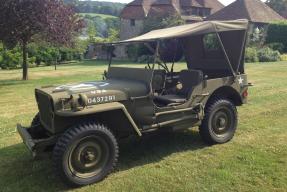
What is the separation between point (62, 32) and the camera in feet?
59.4

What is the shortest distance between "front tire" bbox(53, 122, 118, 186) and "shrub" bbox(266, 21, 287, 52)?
32.1 m

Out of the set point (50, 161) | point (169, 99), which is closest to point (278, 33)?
point (169, 99)

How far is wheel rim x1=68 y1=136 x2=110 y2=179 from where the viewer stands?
5047 mm

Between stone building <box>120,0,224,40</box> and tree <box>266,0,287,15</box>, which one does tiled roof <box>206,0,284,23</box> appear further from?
tree <box>266,0,287,15</box>

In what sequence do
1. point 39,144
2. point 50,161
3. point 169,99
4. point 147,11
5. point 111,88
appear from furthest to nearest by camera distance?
point 147,11, point 169,99, point 50,161, point 111,88, point 39,144

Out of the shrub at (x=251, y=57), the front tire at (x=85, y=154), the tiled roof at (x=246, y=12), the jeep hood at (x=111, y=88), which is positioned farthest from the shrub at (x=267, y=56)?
the front tire at (x=85, y=154)

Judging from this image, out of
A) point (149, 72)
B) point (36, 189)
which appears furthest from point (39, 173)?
point (149, 72)

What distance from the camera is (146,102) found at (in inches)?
229

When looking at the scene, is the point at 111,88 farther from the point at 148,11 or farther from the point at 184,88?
the point at 148,11

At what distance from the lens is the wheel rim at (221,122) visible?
21.9 ft

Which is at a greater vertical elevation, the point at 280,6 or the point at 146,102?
the point at 280,6

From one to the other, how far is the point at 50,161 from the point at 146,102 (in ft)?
6.33

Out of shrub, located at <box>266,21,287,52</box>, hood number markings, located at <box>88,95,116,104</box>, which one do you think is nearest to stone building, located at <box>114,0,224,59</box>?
shrub, located at <box>266,21,287,52</box>

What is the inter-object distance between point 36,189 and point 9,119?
503cm
